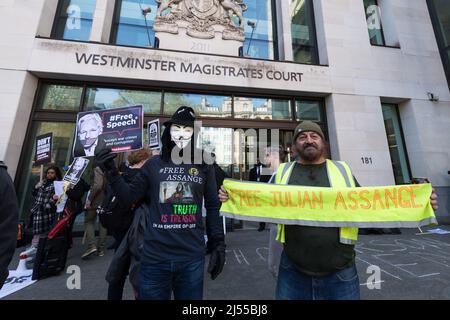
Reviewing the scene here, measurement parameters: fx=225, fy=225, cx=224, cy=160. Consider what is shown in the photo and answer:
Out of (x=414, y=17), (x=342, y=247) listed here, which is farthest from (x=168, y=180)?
(x=414, y=17)

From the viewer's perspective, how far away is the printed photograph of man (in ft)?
12.4

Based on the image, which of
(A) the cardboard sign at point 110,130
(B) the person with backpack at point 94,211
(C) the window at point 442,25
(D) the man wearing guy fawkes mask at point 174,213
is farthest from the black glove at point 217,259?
(C) the window at point 442,25

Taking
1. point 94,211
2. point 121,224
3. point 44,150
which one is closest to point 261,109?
point 94,211

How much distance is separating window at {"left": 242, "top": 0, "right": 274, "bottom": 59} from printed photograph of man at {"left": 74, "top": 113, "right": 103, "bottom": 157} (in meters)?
7.29

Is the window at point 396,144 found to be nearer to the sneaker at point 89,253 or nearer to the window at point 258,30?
the window at point 258,30

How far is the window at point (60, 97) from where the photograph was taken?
7.57 metres

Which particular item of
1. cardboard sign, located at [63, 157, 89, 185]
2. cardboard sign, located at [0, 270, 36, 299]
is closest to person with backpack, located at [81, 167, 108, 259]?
cardboard sign, located at [0, 270, 36, 299]

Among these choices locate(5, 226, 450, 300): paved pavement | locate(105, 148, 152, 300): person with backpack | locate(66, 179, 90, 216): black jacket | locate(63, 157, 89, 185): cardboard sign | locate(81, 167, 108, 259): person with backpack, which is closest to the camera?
locate(105, 148, 152, 300): person with backpack

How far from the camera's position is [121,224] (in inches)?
116

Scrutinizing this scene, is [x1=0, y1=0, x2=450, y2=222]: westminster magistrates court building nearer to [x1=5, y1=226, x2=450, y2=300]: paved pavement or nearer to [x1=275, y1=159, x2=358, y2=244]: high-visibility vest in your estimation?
[x1=5, y1=226, x2=450, y2=300]: paved pavement

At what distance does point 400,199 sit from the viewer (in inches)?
79.4

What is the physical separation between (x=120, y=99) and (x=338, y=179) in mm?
7937

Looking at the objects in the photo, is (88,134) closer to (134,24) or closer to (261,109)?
(261,109)

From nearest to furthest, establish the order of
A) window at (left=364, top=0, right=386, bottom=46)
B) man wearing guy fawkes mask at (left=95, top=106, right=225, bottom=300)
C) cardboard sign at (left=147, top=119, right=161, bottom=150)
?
1. man wearing guy fawkes mask at (left=95, top=106, right=225, bottom=300)
2. cardboard sign at (left=147, top=119, right=161, bottom=150)
3. window at (left=364, top=0, right=386, bottom=46)
